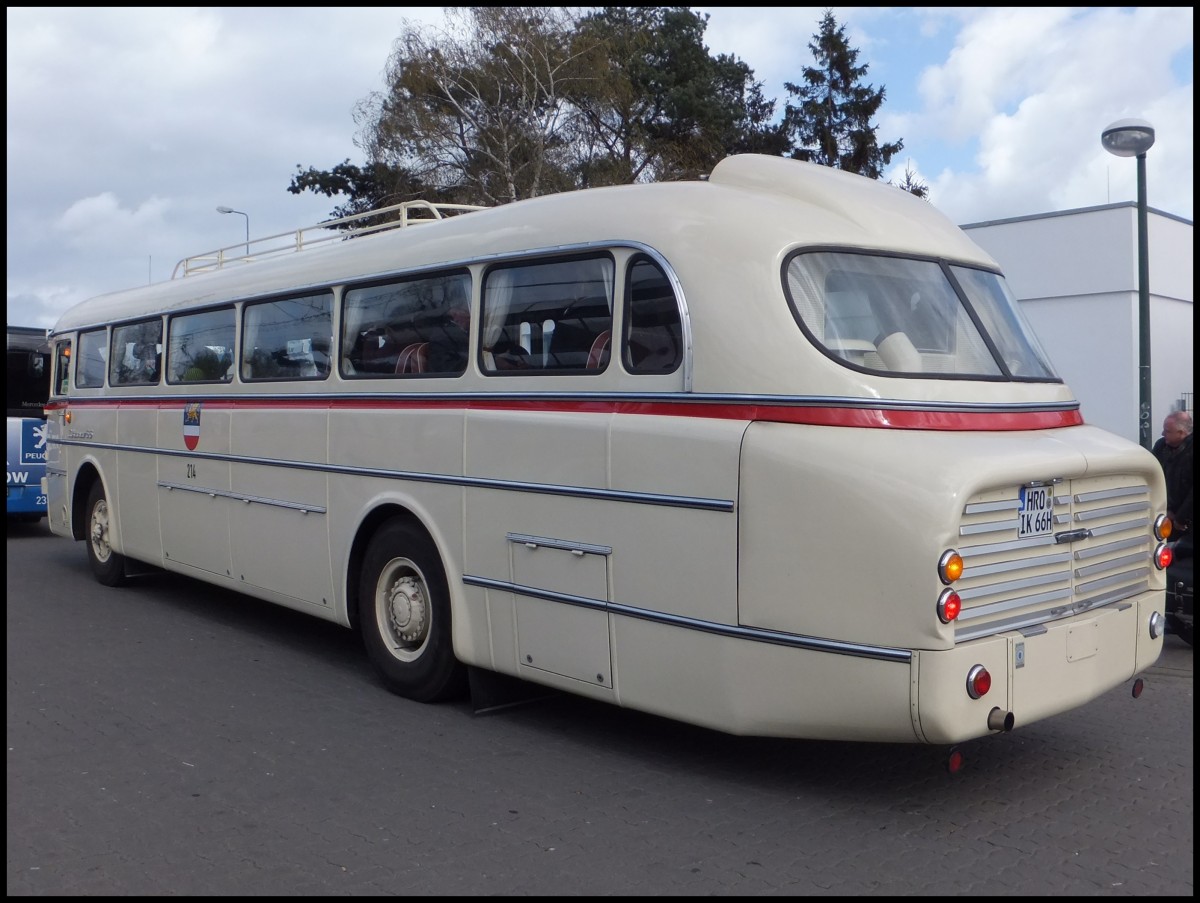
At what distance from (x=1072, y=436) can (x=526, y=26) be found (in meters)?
31.1

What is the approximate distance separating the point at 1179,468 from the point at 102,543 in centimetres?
952

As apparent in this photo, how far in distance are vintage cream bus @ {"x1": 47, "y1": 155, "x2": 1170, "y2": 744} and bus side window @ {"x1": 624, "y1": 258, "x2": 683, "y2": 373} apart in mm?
16

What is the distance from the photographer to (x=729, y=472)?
5227 mm

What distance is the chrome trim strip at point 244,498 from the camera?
800 cm

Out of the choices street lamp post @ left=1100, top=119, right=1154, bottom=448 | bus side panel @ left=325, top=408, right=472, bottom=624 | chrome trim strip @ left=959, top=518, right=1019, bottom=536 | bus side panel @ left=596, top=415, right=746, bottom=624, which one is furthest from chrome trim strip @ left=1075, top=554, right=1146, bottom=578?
street lamp post @ left=1100, top=119, right=1154, bottom=448

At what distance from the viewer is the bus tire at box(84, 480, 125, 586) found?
11.3 m

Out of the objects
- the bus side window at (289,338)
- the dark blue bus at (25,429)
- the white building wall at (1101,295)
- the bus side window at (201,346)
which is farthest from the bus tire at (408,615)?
the white building wall at (1101,295)

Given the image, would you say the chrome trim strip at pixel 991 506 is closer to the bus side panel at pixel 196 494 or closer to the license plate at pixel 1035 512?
the license plate at pixel 1035 512

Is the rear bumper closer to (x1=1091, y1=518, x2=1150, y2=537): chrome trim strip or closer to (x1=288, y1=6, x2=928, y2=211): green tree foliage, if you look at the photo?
(x1=1091, y1=518, x2=1150, y2=537): chrome trim strip

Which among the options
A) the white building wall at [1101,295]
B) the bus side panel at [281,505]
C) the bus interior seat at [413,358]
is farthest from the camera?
the white building wall at [1101,295]

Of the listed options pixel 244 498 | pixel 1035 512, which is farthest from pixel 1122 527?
pixel 244 498

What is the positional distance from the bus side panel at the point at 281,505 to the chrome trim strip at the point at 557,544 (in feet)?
6.70

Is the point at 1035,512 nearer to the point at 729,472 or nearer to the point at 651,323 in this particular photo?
the point at 729,472

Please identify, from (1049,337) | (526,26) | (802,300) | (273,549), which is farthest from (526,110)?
(802,300)
